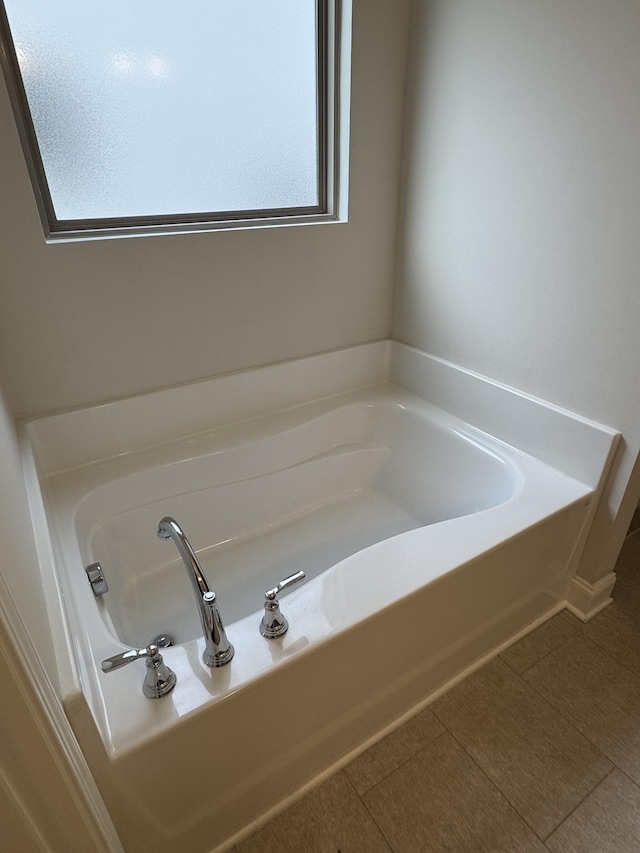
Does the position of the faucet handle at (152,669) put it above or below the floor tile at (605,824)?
above

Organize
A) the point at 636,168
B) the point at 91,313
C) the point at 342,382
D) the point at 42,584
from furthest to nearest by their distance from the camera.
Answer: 1. the point at 342,382
2. the point at 91,313
3. the point at 636,168
4. the point at 42,584

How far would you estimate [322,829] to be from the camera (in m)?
1.15

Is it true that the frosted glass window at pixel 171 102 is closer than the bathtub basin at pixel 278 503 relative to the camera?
Yes

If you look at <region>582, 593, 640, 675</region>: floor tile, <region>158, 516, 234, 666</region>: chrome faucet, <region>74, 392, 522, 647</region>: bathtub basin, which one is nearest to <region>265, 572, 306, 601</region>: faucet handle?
<region>158, 516, 234, 666</region>: chrome faucet

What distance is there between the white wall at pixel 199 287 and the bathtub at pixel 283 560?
116 mm

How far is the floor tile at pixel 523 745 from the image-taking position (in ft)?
3.95

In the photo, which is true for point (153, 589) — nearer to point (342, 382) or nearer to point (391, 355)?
point (342, 382)

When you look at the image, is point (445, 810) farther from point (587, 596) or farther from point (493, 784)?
point (587, 596)

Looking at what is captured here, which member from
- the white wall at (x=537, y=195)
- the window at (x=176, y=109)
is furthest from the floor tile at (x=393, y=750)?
the window at (x=176, y=109)

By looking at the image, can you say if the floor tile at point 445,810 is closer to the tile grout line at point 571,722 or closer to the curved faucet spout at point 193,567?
the tile grout line at point 571,722

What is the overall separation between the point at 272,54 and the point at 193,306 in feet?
2.90

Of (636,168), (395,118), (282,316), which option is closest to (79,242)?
(282,316)

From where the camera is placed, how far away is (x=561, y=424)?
1.55m

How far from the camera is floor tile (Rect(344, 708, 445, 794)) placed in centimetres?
125
